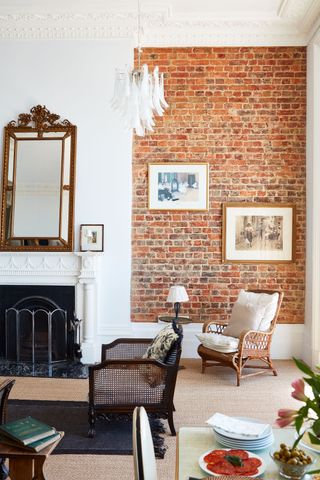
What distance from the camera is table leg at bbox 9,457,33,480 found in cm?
218

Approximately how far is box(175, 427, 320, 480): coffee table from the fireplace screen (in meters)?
4.21

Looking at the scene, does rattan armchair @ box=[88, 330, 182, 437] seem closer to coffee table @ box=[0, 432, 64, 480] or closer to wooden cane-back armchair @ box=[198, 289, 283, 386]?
coffee table @ box=[0, 432, 64, 480]

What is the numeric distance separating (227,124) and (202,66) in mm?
832

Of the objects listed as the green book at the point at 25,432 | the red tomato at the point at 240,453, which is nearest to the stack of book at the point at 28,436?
the green book at the point at 25,432

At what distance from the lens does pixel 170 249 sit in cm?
608

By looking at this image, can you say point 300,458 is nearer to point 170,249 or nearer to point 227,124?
point 170,249

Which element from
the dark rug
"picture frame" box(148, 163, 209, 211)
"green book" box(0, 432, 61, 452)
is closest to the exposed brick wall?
"picture frame" box(148, 163, 209, 211)

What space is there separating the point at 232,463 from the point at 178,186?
187 inches

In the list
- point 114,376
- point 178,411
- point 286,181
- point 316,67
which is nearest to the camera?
point 114,376

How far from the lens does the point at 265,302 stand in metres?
5.38

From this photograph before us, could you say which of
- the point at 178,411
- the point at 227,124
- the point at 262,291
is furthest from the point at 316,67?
the point at 178,411

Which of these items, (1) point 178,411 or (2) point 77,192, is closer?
(1) point 178,411

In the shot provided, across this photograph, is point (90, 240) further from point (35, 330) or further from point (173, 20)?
point (173, 20)

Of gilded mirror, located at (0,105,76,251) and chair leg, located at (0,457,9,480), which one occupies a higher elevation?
gilded mirror, located at (0,105,76,251)
